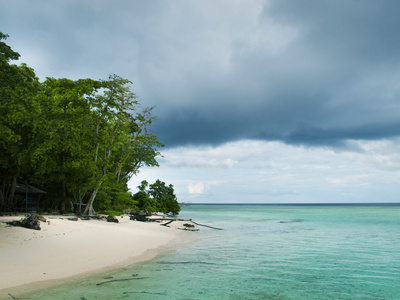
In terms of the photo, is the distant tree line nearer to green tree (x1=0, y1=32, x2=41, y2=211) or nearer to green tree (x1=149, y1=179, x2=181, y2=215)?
green tree (x1=0, y1=32, x2=41, y2=211)

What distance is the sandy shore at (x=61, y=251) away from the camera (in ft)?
30.8

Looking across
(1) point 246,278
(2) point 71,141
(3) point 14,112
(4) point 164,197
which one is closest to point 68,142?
(2) point 71,141

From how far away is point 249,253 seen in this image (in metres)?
15.5

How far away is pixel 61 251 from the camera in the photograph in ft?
40.3

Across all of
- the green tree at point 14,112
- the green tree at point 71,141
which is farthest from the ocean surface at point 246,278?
the green tree at point 71,141

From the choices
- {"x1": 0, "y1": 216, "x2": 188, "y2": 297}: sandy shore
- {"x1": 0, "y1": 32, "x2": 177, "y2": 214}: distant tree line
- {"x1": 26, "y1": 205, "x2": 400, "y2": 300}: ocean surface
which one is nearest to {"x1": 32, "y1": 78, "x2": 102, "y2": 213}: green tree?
{"x1": 0, "y1": 32, "x2": 177, "y2": 214}: distant tree line

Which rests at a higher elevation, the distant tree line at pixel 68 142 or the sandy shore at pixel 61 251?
the distant tree line at pixel 68 142

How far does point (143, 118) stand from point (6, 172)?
540 inches

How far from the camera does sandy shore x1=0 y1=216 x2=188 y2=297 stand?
9395 mm

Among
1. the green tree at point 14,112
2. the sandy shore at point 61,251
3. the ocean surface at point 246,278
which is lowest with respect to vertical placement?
the ocean surface at point 246,278

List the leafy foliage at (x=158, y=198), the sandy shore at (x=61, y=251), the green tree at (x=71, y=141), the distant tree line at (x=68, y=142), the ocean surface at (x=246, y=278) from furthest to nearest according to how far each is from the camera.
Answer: the leafy foliage at (x=158, y=198) < the green tree at (x=71, y=141) < the distant tree line at (x=68, y=142) < the sandy shore at (x=61, y=251) < the ocean surface at (x=246, y=278)

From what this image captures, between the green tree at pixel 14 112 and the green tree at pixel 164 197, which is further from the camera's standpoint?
the green tree at pixel 164 197

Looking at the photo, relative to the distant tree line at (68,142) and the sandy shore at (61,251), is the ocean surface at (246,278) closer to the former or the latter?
the sandy shore at (61,251)

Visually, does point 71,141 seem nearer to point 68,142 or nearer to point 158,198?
point 68,142
